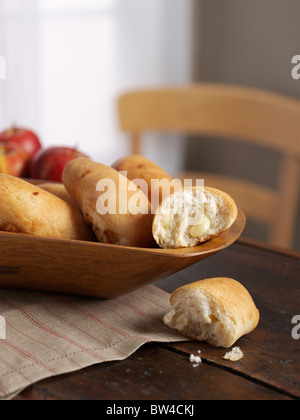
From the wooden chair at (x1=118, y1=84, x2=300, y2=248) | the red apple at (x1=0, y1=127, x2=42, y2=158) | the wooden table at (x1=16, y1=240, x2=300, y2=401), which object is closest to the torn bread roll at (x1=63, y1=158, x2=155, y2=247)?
the wooden table at (x1=16, y1=240, x2=300, y2=401)

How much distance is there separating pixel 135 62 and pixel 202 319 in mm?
1622

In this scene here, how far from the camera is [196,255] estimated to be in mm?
650

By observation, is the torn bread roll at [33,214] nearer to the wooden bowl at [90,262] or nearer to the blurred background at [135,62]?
the wooden bowl at [90,262]

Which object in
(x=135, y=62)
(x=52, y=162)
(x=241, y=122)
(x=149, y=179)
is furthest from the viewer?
(x=135, y=62)

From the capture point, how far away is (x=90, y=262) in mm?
Answer: 670

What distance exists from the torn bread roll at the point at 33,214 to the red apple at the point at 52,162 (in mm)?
251

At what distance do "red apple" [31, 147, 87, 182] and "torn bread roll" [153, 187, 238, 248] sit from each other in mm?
346

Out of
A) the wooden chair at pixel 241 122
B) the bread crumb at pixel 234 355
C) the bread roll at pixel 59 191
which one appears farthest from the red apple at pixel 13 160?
the wooden chair at pixel 241 122

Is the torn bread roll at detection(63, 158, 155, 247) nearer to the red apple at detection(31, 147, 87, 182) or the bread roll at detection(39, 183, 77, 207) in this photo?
the bread roll at detection(39, 183, 77, 207)

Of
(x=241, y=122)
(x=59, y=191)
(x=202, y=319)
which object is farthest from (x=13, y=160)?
(x=241, y=122)

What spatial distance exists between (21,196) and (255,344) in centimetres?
33

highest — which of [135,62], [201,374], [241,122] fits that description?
[135,62]

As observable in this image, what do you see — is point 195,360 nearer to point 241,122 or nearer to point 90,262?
point 90,262

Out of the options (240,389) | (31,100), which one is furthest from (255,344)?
(31,100)
